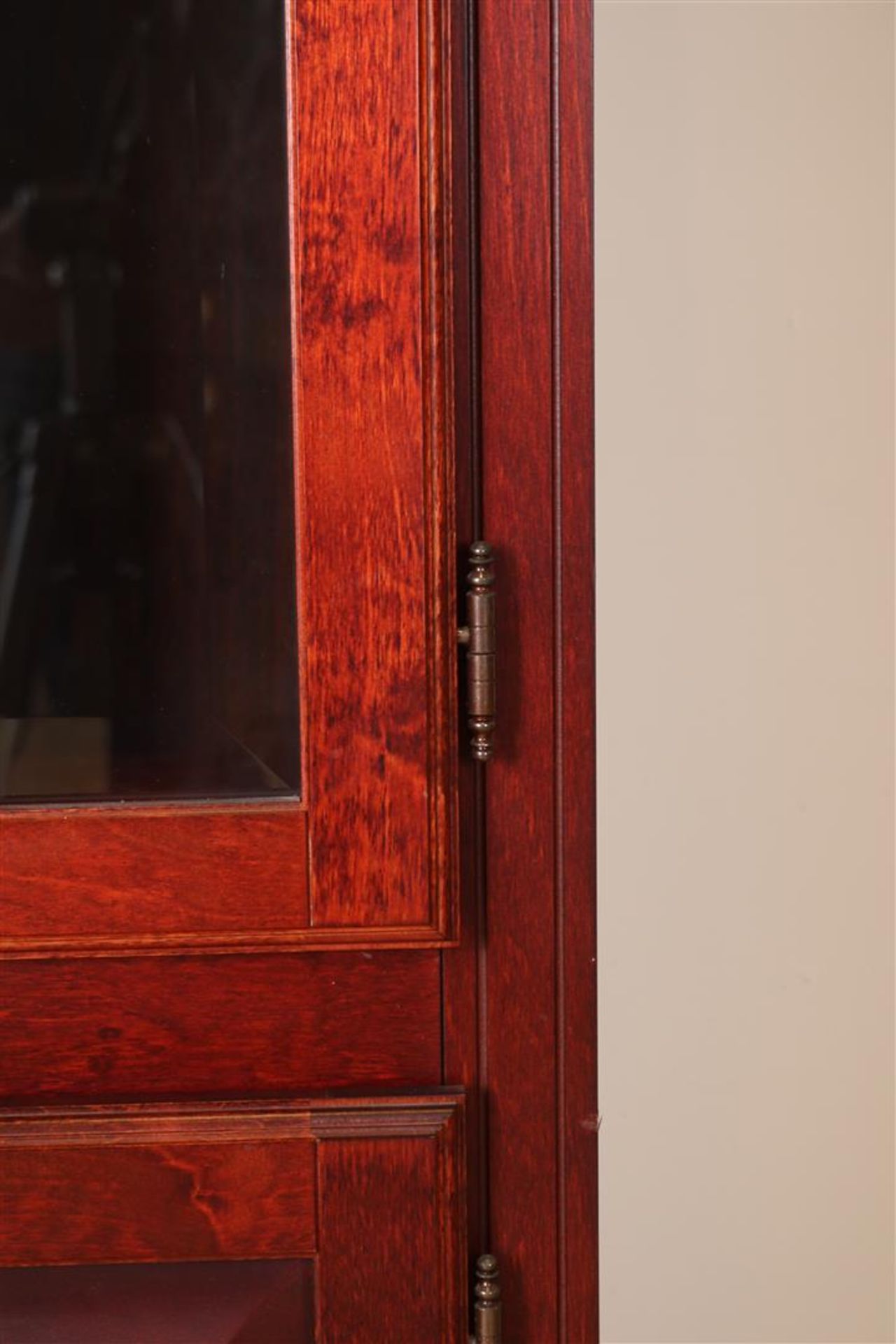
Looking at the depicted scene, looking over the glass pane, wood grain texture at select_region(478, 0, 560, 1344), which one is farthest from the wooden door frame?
the glass pane

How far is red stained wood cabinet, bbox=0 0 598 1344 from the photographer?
0.55 m

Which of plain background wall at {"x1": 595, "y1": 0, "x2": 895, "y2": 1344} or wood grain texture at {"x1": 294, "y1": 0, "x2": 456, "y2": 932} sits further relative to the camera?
plain background wall at {"x1": 595, "y1": 0, "x2": 895, "y2": 1344}

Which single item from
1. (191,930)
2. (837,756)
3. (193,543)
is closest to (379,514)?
(193,543)

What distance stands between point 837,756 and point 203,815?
59 centimetres

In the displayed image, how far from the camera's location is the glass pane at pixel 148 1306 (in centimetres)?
58

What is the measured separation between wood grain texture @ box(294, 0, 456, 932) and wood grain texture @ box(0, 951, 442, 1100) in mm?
46

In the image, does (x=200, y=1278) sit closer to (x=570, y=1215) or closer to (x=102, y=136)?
(x=570, y=1215)

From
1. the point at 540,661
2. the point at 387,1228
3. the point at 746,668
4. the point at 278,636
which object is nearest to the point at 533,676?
the point at 540,661

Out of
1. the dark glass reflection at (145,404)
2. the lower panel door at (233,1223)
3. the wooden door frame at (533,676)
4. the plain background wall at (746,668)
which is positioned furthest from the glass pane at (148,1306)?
the plain background wall at (746,668)

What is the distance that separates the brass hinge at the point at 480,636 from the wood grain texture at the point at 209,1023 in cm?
11

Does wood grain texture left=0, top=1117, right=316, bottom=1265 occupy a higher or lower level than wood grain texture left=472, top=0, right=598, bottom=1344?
lower

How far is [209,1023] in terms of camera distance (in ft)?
1.95

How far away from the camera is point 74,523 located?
0.56 m

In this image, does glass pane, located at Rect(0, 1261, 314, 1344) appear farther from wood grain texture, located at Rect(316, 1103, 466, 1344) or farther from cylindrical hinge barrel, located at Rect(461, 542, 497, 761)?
cylindrical hinge barrel, located at Rect(461, 542, 497, 761)
